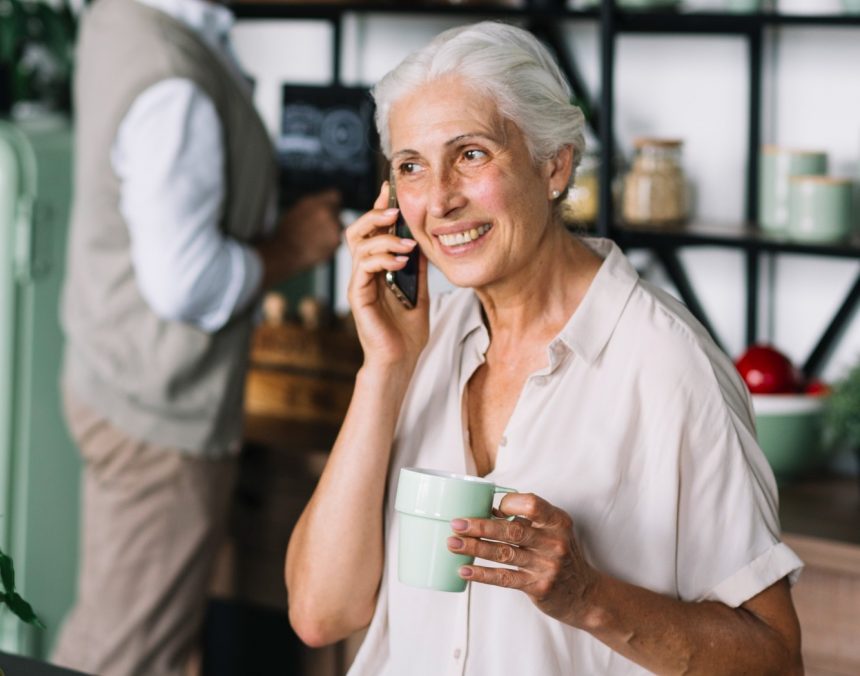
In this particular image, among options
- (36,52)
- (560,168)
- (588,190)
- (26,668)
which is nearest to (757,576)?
(560,168)

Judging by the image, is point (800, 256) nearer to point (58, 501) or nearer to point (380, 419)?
point (380, 419)

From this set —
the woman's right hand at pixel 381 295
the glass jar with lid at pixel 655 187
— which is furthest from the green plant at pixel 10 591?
the glass jar with lid at pixel 655 187

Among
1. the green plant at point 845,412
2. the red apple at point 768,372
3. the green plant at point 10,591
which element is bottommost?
the green plant at point 10,591

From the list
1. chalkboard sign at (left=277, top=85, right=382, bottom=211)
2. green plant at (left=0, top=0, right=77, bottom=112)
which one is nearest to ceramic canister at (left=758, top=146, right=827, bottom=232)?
chalkboard sign at (left=277, top=85, right=382, bottom=211)

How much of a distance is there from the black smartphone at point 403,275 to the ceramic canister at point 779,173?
1.04m

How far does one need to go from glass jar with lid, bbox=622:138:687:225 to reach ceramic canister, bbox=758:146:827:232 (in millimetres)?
170

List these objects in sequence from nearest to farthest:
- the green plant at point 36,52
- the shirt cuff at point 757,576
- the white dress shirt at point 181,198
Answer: the shirt cuff at point 757,576, the white dress shirt at point 181,198, the green plant at point 36,52

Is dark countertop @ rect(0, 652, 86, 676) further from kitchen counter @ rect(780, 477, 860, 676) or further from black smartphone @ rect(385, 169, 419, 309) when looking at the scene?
kitchen counter @ rect(780, 477, 860, 676)

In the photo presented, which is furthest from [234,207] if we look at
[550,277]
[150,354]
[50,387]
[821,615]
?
[821,615]

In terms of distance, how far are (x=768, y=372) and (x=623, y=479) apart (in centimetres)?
100

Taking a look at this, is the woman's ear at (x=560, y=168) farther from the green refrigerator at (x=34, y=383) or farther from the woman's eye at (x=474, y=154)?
the green refrigerator at (x=34, y=383)

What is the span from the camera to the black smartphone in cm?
163

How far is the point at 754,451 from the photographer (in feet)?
4.91

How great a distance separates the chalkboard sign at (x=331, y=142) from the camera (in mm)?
2816
